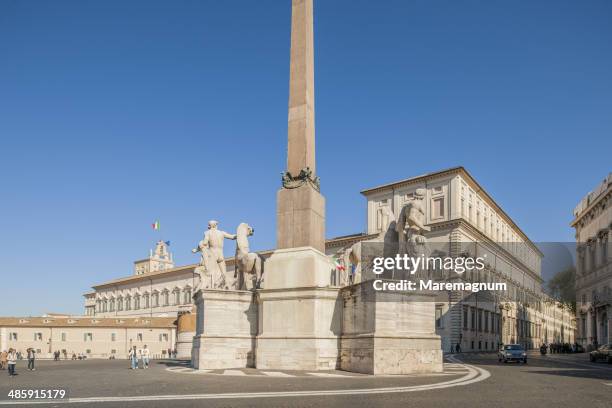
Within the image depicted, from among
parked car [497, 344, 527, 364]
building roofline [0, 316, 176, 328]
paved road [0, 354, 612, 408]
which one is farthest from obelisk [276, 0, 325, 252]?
building roofline [0, 316, 176, 328]

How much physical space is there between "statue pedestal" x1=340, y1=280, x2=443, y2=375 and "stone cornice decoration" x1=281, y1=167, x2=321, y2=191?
11.7ft

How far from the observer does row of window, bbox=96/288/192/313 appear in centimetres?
9657

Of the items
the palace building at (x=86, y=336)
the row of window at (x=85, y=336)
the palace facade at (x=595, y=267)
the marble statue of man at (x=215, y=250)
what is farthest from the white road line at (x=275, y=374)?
the row of window at (x=85, y=336)

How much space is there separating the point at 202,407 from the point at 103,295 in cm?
11784

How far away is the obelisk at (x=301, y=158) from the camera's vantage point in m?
19.0

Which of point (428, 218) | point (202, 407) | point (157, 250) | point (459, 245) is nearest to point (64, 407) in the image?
point (202, 407)

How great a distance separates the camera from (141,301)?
10744 centimetres

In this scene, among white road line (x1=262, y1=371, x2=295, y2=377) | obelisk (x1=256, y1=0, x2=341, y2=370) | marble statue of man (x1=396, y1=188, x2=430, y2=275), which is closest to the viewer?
white road line (x1=262, y1=371, x2=295, y2=377)

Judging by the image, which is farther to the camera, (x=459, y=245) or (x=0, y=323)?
(x=0, y=323)

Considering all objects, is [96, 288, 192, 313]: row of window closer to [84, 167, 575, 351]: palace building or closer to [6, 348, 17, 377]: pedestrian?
[84, 167, 575, 351]: palace building

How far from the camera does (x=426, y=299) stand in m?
17.2

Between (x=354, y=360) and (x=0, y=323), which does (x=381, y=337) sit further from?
(x=0, y=323)

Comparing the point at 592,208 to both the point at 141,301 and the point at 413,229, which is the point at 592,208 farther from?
the point at 141,301

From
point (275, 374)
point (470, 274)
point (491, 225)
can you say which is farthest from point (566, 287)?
point (275, 374)
